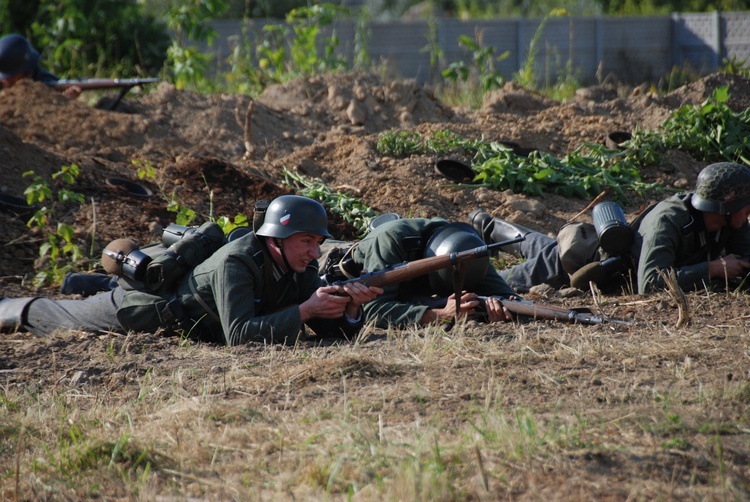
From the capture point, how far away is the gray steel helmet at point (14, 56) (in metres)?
11.1

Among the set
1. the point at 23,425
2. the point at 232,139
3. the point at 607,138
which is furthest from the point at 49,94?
the point at 23,425

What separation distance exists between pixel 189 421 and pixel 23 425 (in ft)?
2.31

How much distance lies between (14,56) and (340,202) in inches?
191

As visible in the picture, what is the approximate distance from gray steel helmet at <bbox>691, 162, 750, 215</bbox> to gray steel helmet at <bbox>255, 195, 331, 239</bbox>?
9.10 ft

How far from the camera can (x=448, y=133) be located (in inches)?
413

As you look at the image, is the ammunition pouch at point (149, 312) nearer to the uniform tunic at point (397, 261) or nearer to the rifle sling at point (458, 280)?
the uniform tunic at point (397, 261)

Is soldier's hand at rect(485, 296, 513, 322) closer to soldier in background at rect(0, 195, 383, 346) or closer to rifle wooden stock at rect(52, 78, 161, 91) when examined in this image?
soldier in background at rect(0, 195, 383, 346)

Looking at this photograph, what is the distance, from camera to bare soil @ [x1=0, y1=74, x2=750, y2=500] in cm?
348

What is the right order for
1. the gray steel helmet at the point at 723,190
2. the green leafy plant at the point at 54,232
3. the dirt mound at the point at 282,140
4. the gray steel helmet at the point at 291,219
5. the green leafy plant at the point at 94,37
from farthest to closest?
the green leafy plant at the point at 94,37 → the dirt mound at the point at 282,140 → the green leafy plant at the point at 54,232 → the gray steel helmet at the point at 723,190 → the gray steel helmet at the point at 291,219

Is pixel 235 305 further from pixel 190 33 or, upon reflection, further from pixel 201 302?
pixel 190 33

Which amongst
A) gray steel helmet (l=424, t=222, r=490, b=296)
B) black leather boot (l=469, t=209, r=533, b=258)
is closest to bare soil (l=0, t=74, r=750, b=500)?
gray steel helmet (l=424, t=222, r=490, b=296)

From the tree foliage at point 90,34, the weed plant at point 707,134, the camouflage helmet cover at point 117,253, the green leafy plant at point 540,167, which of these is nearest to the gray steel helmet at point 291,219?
the camouflage helmet cover at point 117,253

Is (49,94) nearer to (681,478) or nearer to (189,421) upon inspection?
(189,421)

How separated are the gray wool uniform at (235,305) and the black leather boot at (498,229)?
2376 mm
